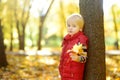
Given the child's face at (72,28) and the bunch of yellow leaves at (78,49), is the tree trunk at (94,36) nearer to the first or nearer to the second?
the child's face at (72,28)

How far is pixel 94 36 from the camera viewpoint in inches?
219

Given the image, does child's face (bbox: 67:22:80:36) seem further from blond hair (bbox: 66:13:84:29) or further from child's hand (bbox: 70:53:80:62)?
child's hand (bbox: 70:53:80:62)

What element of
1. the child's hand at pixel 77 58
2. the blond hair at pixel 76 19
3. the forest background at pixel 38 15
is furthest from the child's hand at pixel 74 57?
the forest background at pixel 38 15

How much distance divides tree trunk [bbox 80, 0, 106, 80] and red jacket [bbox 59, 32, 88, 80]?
0.20 metres

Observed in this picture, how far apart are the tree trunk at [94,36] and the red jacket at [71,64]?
197 millimetres

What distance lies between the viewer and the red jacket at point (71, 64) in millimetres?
5305

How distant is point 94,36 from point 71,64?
643 millimetres

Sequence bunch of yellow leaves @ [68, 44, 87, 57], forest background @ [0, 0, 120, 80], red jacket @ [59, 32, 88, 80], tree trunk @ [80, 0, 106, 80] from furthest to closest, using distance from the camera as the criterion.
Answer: forest background @ [0, 0, 120, 80] < tree trunk @ [80, 0, 106, 80] < red jacket @ [59, 32, 88, 80] < bunch of yellow leaves @ [68, 44, 87, 57]

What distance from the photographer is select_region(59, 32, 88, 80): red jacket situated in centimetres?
530

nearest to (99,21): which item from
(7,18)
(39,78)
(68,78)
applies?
(68,78)

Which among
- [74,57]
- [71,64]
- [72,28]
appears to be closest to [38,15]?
[72,28]

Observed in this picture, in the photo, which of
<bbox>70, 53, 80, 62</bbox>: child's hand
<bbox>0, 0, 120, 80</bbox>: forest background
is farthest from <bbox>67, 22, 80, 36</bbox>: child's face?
<bbox>0, 0, 120, 80</bbox>: forest background

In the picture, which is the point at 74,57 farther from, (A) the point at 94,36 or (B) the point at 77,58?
(A) the point at 94,36

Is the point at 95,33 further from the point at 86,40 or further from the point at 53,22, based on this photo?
the point at 53,22
